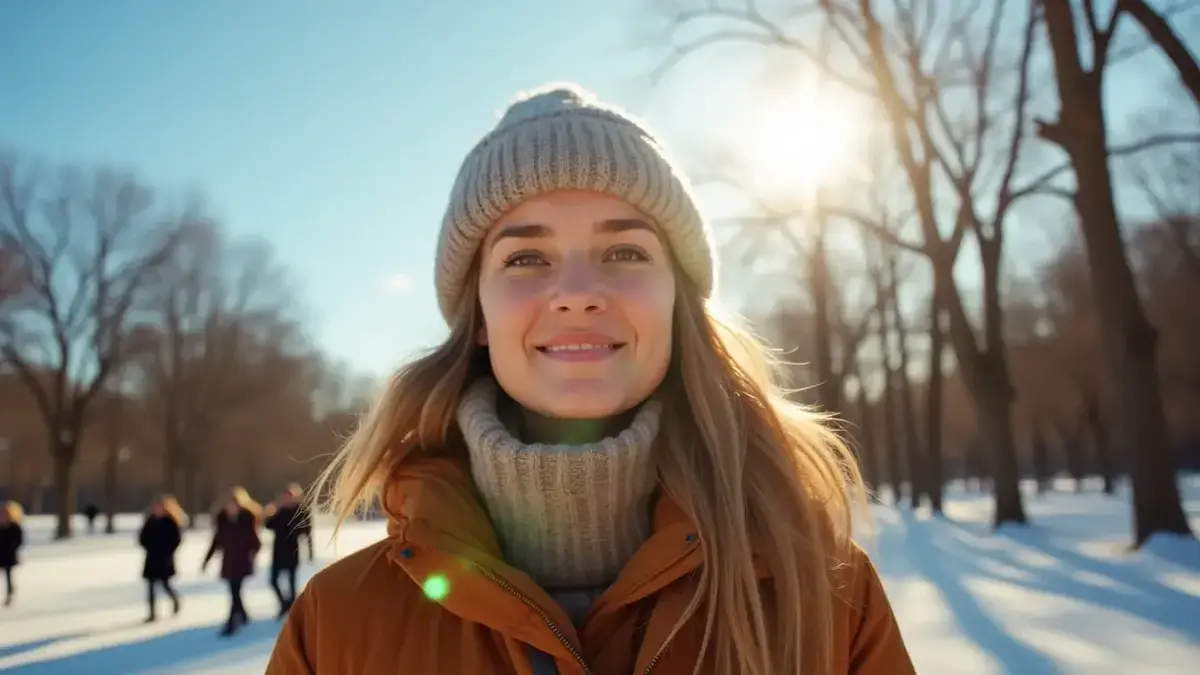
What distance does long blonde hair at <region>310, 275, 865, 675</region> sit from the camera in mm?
1565

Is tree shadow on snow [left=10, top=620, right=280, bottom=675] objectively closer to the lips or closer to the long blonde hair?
the long blonde hair

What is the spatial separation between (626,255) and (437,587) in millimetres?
789

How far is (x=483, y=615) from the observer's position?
4.88ft

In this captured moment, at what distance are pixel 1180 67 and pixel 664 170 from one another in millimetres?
8278

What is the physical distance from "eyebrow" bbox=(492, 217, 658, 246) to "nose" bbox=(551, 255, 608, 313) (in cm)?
11

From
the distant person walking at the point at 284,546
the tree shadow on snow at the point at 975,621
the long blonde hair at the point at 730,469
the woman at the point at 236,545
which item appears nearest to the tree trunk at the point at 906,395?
the tree shadow on snow at the point at 975,621

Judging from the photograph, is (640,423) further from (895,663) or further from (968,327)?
(968,327)

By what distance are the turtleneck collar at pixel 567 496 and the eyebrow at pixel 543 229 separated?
0.38 m

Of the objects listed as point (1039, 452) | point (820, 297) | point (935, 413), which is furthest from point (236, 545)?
point (1039, 452)

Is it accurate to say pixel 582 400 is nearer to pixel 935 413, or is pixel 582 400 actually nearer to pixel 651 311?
pixel 651 311

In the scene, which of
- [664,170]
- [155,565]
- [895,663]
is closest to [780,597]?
[895,663]

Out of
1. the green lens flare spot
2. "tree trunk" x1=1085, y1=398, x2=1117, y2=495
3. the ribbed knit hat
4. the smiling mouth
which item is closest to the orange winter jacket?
the green lens flare spot

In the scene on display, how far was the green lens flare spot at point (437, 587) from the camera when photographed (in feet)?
4.99

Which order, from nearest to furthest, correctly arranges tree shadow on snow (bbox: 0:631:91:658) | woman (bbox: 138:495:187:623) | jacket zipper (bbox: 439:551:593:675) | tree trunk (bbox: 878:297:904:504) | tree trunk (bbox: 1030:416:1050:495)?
jacket zipper (bbox: 439:551:593:675), tree shadow on snow (bbox: 0:631:91:658), woman (bbox: 138:495:187:623), tree trunk (bbox: 878:297:904:504), tree trunk (bbox: 1030:416:1050:495)
